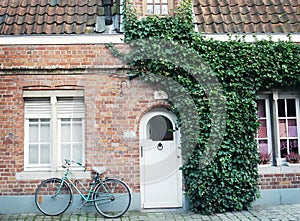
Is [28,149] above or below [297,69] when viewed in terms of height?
below

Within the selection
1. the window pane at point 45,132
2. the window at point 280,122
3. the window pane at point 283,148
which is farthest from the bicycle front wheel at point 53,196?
the window pane at point 283,148

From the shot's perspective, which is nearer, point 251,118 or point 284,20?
point 251,118

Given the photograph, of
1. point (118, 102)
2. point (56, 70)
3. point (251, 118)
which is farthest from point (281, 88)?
point (56, 70)

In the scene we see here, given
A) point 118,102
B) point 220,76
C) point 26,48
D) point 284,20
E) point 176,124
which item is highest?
point 284,20

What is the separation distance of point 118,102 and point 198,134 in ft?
6.39

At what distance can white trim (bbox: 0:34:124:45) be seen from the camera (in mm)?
8062

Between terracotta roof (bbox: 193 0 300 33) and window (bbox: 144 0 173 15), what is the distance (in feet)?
2.27

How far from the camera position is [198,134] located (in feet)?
26.1

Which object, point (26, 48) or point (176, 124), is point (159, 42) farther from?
point (26, 48)

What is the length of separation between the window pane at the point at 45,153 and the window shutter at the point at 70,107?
2.51 ft

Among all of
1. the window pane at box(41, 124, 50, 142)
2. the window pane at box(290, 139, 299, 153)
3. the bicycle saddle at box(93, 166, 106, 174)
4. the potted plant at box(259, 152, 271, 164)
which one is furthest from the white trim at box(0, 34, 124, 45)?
the window pane at box(290, 139, 299, 153)

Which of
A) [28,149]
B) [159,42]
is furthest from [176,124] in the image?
[28,149]

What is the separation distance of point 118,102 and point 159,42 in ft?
5.40

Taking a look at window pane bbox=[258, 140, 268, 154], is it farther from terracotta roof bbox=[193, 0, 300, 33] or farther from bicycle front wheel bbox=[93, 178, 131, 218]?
bicycle front wheel bbox=[93, 178, 131, 218]
